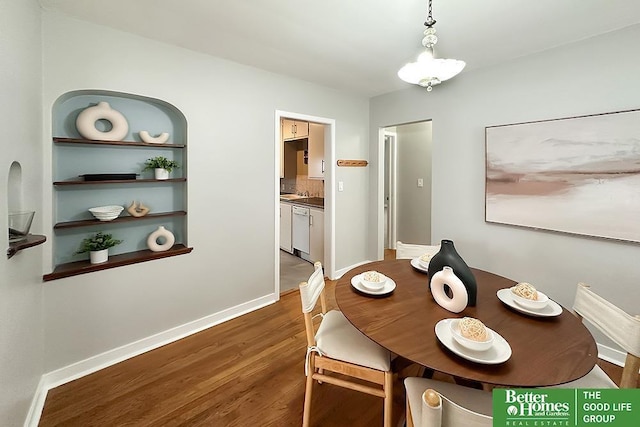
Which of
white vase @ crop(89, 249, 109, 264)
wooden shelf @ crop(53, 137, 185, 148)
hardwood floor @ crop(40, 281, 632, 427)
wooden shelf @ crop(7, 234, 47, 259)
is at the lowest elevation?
hardwood floor @ crop(40, 281, 632, 427)

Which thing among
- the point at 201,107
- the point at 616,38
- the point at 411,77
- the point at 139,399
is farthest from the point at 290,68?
the point at 139,399

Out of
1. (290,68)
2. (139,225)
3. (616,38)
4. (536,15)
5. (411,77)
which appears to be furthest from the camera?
(290,68)

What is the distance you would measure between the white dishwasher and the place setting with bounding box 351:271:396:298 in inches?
106

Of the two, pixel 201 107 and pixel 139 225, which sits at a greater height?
pixel 201 107

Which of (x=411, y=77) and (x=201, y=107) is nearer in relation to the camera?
(x=411, y=77)

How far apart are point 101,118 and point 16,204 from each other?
33.5 inches

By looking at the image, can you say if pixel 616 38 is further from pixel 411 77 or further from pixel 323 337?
pixel 323 337

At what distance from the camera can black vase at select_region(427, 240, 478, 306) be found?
1390 mm

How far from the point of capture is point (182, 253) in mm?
2447

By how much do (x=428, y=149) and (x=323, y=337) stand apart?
386 cm

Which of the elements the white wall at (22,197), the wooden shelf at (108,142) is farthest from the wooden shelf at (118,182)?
→ the wooden shelf at (108,142)

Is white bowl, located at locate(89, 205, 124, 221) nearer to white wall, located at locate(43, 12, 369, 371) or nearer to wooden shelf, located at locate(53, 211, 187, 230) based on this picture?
wooden shelf, located at locate(53, 211, 187, 230)

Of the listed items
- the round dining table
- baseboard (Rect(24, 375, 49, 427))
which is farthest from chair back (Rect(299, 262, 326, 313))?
baseboard (Rect(24, 375, 49, 427))

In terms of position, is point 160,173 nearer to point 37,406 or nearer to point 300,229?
point 37,406
